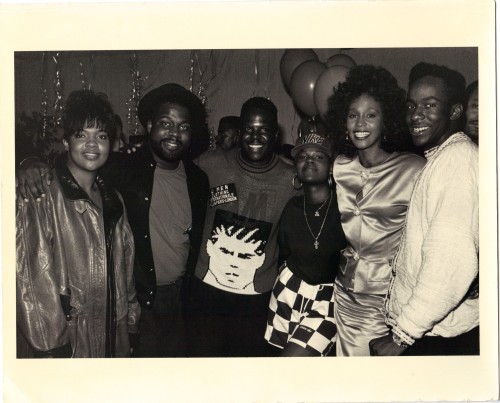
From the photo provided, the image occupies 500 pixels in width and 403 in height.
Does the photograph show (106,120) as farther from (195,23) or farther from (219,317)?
(219,317)

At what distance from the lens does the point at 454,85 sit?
10.6 ft

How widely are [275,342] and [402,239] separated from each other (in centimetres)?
61

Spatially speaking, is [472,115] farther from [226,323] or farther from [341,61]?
[226,323]

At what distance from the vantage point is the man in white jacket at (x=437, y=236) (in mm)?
3154

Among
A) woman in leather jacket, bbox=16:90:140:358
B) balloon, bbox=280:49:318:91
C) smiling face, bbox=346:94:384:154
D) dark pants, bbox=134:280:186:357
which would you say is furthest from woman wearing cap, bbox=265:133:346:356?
woman in leather jacket, bbox=16:90:140:358

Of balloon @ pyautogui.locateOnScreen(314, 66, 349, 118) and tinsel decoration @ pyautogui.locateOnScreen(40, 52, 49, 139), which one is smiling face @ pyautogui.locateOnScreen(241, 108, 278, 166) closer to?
balloon @ pyautogui.locateOnScreen(314, 66, 349, 118)

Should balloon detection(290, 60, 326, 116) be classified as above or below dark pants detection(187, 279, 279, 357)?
above

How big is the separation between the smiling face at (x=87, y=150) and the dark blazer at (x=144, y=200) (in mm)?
39

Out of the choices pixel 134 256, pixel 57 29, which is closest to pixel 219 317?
pixel 134 256

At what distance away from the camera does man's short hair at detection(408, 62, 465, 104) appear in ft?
10.5

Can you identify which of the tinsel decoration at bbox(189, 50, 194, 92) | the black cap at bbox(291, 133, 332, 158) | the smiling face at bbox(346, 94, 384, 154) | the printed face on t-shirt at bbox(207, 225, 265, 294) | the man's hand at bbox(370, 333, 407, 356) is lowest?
the man's hand at bbox(370, 333, 407, 356)

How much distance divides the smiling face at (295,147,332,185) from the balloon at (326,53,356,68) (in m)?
0.33

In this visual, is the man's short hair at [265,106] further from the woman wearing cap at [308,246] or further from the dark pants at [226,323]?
the dark pants at [226,323]

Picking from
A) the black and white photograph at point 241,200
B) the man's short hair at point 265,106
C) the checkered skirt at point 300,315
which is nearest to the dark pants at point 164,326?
the black and white photograph at point 241,200
